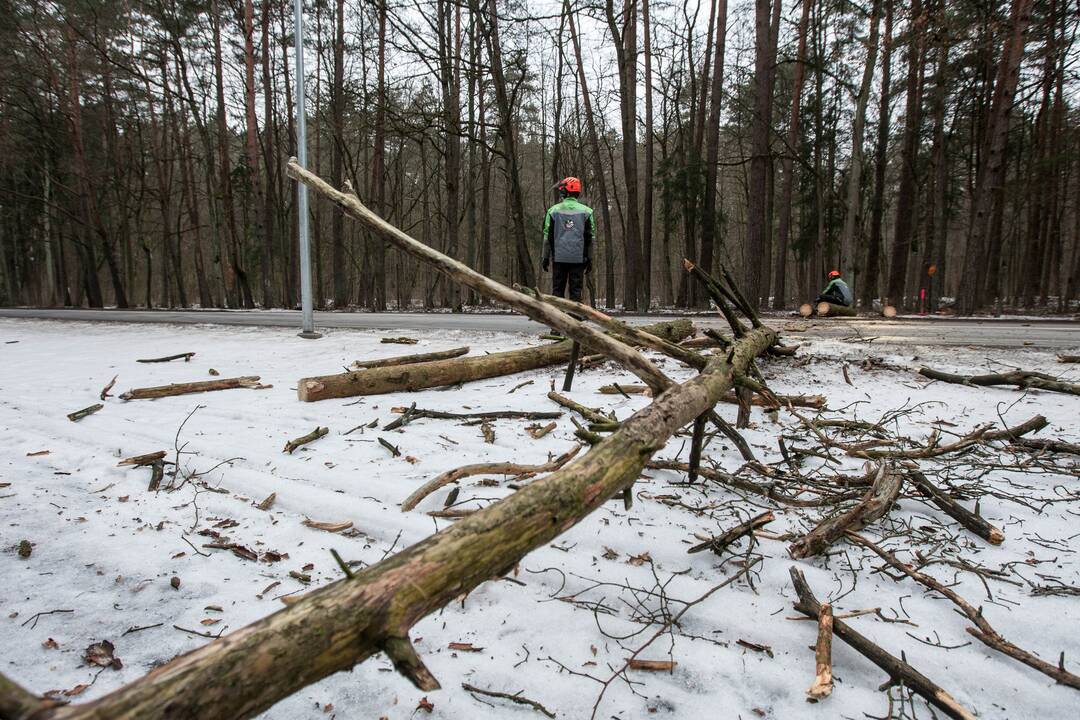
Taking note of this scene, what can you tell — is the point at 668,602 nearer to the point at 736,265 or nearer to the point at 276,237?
the point at 276,237

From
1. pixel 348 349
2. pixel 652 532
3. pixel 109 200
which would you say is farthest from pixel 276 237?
pixel 652 532

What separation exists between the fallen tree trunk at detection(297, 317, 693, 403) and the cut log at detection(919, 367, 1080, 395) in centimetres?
277

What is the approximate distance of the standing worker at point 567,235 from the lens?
6586mm

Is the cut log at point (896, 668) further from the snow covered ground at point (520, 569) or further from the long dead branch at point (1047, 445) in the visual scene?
the long dead branch at point (1047, 445)

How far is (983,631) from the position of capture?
73.9 inches

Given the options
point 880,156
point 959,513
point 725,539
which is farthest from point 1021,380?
point 880,156

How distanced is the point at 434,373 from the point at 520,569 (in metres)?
3.24

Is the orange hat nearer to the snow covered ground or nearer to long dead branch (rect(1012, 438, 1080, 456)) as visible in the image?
the snow covered ground

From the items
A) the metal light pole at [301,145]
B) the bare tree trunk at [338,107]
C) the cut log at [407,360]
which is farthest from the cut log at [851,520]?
the bare tree trunk at [338,107]

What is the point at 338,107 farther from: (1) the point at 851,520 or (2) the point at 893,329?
(1) the point at 851,520

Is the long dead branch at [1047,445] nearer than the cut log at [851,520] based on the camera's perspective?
No

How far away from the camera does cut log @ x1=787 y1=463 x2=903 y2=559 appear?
7.84 feet

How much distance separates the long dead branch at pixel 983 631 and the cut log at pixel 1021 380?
3.78 metres

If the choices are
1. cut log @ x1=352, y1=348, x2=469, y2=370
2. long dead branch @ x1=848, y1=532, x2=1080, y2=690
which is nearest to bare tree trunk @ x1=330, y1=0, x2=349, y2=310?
cut log @ x1=352, y1=348, x2=469, y2=370
